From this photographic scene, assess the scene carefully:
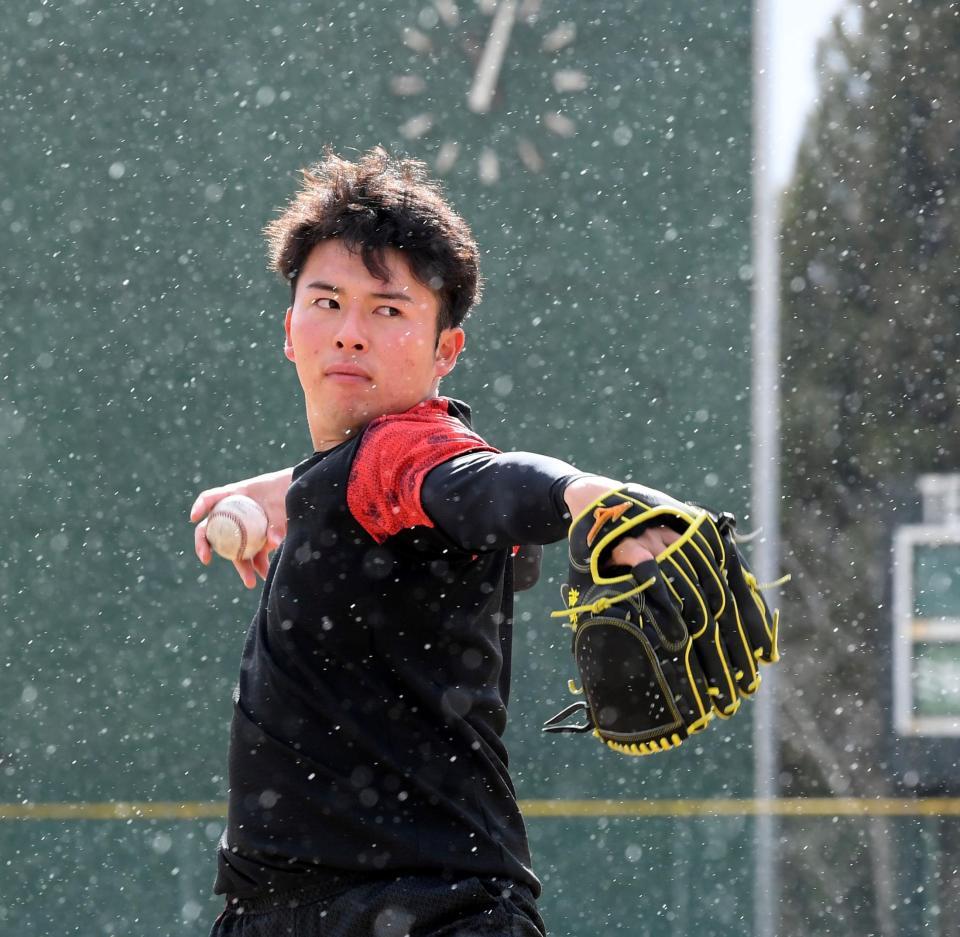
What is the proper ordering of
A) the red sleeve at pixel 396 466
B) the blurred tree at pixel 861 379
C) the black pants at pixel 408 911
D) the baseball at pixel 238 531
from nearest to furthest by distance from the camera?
the red sleeve at pixel 396 466, the black pants at pixel 408 911, the baseball at pixel 238 531, the blurred tree at pixel 861 379

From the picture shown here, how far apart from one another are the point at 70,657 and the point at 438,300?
12.4ft

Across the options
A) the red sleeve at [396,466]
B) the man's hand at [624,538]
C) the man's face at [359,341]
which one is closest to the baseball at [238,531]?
the man's face at [359,341]

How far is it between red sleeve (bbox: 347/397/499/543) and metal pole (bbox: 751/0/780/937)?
150 inches

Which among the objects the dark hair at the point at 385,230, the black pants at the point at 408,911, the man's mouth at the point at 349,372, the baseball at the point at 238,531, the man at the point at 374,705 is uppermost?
the dark hair at the point at 385,230

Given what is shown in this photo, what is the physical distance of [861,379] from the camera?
10125mm

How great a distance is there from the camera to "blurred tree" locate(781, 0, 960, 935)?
5949 mm

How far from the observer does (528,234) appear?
18.5 feet

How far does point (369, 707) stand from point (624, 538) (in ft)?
1.63

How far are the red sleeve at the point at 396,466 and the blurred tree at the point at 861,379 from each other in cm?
405

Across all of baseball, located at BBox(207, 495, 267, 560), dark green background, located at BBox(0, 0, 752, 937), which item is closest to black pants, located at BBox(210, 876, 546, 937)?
baseball, located at BBox(207, 495, 267, 560)

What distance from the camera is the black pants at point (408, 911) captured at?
1.83 metres

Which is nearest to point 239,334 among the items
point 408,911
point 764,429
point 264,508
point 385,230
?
point 764,429

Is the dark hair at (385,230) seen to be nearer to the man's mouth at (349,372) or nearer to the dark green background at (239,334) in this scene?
the man's mouth at (349,372)

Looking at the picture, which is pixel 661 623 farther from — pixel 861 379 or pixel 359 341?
pixel 861 379
